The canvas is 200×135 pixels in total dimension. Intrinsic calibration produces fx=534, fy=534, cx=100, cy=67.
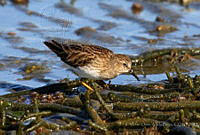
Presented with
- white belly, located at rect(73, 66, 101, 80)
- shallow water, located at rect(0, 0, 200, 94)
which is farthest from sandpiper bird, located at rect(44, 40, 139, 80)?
shallow water, located at rect(0, 0, 200, 94)

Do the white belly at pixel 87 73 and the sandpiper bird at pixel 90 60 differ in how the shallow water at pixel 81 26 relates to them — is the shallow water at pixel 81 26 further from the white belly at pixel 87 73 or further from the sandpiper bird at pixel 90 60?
the white belly at pixel 87 73

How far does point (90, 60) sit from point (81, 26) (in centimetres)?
493

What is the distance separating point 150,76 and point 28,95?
229cm

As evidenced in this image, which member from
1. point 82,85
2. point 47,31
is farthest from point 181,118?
point 47,31

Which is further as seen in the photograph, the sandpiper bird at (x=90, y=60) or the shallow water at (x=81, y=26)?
the shallow water at (x=81, y=26)

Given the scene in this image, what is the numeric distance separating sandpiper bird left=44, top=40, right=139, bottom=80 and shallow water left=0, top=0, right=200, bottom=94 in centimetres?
41

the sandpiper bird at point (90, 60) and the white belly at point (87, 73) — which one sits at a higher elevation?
the sandpiper bird at point (90, 60)

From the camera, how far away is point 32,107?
22.0ft

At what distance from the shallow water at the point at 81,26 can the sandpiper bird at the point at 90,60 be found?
412mm

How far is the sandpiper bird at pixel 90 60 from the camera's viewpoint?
7.47 metres

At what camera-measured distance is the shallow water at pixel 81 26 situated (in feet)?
30.2

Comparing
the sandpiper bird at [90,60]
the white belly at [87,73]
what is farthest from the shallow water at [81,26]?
the white belly at [87,73]

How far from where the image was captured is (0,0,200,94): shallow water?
9.22 m

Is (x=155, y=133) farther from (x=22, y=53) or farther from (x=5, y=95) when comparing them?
(x=22, y=53)
